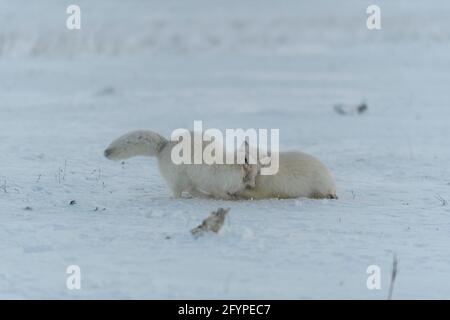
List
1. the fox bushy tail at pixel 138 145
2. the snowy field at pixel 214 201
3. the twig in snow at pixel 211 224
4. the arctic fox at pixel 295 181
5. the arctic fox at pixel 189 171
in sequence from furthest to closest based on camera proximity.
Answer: the fox bushy tail at pixel 138 145 → the arctic fox at pixel 295 181 → the arctic fox at pixel 189 171 → the twig in snow at pixel 211 224 → the snowy field at pixel 214 201

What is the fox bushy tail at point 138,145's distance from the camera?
700 centimetres

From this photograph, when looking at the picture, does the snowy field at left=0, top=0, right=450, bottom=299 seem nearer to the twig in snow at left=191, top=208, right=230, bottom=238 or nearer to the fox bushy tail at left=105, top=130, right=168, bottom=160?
the twig in snow at left=191, top=208, right=230, bottom=238

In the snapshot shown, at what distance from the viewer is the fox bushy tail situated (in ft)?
23.0

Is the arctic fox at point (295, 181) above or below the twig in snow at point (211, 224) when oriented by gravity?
above

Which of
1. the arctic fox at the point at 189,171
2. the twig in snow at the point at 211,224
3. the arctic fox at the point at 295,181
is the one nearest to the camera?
the twig in snow at the point at 211,224

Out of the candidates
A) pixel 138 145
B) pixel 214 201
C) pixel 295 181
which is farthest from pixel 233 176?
pixel 138 145

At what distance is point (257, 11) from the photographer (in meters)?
45.0

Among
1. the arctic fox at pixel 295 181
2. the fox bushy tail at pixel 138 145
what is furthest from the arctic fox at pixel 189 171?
the arctic fox at pixel 295 181

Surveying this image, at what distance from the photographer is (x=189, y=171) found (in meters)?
6.76

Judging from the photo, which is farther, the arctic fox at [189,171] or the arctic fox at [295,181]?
the arctic fox at [295,181]

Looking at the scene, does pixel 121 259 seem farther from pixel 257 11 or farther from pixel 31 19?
pixel 257 11

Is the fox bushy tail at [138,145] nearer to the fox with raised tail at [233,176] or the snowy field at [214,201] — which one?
the fox with raised tail at [233,176]

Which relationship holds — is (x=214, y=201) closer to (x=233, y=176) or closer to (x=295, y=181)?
(x=233, y=176)

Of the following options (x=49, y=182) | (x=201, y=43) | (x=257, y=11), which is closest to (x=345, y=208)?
(x=49, y=182)
